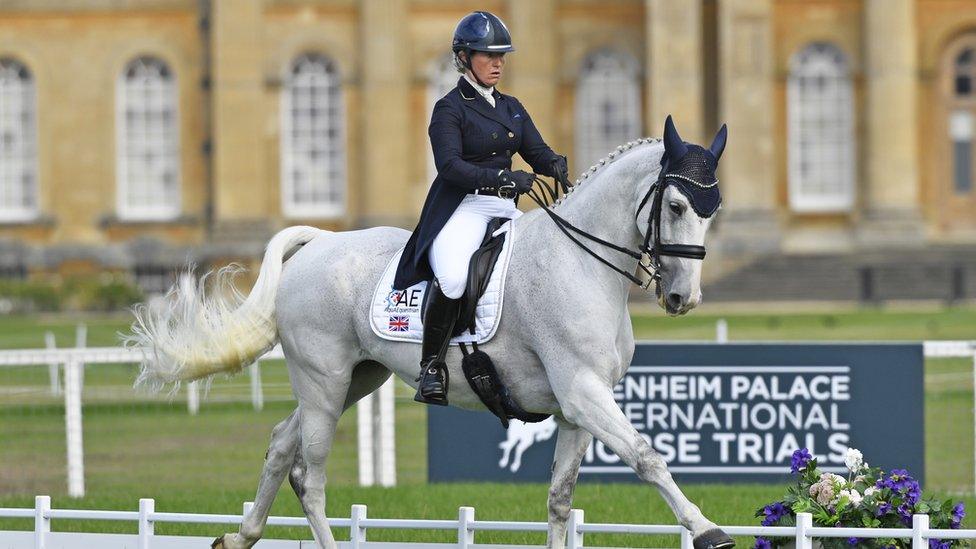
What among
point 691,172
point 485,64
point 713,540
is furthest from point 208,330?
point 713,540

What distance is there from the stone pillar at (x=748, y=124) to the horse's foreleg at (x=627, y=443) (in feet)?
116

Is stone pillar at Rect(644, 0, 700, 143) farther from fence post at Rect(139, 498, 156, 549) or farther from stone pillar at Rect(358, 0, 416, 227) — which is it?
fence post at Rect(139, 498, 156, 549)

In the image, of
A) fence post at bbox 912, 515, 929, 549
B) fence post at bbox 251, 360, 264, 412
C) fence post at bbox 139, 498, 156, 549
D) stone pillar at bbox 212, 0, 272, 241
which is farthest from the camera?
stone pillar at bbox 212, 0, 272, 241

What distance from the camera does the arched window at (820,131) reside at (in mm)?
45094

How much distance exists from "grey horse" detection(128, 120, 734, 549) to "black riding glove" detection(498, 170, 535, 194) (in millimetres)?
187

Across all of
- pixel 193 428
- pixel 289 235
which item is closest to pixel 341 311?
pixel 289 235

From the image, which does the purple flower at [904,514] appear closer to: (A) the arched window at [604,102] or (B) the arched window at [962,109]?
(B) the arched window at [962,109]

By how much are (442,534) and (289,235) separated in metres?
2.40

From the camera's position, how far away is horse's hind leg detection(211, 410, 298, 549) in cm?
1002

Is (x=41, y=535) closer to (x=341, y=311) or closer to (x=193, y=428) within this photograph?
(x=341, y=311)

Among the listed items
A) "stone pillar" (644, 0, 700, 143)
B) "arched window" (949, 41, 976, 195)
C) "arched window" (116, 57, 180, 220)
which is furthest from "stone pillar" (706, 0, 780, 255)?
"arched window" (116, 57, 180, 220)

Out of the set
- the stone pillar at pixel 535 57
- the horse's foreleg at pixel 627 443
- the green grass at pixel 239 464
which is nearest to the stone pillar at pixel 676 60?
the stone pillar at pixel 535 57

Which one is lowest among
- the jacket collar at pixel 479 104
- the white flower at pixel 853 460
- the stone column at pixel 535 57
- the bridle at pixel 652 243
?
the white flower at pixel 853 460

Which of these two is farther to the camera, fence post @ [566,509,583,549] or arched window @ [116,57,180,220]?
arched window @ [116,57,180,220]
